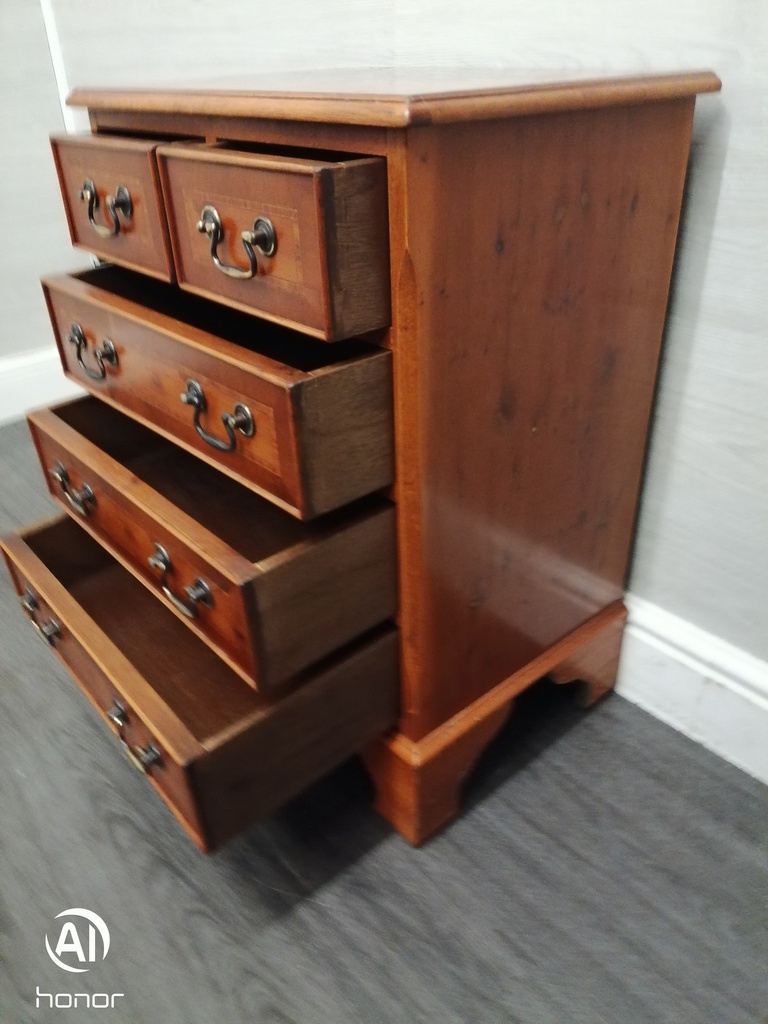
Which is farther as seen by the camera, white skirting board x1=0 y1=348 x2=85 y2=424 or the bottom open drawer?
white skirting board x1=0 y1=348 x2=85 y2=424

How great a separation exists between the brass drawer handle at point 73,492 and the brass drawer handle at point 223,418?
0.79 feet

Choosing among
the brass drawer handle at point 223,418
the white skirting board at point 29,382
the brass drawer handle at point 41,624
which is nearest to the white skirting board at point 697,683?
the brass drawer handle at point 223,418

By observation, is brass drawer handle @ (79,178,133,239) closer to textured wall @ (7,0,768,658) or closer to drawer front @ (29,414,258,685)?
drawer front @ (29,414,258,685)

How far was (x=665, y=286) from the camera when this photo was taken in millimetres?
893

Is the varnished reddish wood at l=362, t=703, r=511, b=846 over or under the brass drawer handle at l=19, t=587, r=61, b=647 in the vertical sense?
under

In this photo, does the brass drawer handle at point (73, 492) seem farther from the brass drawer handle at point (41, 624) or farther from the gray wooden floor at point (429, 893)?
the gray wooden floor at point (429, 893)

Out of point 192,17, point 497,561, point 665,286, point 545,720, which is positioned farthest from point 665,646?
point 192,17

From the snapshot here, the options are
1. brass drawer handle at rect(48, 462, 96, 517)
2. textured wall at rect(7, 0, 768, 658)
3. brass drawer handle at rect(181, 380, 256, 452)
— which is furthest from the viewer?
brass drawer handle at rect(48, 462, 96, 517)

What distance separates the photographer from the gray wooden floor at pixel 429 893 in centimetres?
79

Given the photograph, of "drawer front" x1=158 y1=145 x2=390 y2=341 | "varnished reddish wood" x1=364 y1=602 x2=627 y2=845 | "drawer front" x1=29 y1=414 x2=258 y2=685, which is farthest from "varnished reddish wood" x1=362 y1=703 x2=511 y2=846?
"drawer front" x1=158 y1=145 x2=390 y2=341

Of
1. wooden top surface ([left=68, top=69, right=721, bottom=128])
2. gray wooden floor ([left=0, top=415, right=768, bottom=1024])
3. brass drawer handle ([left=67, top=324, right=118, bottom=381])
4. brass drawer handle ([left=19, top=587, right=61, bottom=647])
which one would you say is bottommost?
gray wooden floor ([left=0, top=415, right=768, bottom=1024])

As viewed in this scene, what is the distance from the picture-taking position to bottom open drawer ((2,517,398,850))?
72 centimetres

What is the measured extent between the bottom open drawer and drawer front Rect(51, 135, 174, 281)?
15.4 inches

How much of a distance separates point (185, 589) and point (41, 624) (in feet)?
1.03
